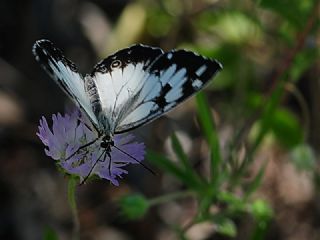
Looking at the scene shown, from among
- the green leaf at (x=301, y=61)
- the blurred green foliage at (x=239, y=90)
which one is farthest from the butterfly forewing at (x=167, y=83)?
the green leaf at (x=301, y=61)

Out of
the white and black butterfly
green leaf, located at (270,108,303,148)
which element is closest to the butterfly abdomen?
the white and black butterfly

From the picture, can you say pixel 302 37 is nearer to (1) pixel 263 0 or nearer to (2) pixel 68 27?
(1) pixel 263 0

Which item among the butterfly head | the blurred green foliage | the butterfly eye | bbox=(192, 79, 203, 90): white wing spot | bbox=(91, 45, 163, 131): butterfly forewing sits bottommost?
the blurred green foliage

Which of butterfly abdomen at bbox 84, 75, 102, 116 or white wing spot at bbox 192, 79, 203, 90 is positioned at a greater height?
butterfly abdomen at bbox 84, 75, 102, 116

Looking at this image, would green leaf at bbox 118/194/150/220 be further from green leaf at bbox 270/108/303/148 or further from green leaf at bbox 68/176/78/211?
green leaf at bbox 270/108/303/148

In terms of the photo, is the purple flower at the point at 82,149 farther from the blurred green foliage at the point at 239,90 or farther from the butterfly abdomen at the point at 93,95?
the blurred green foliage at the point at 239,90

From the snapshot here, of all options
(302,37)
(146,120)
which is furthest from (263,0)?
(146,120)

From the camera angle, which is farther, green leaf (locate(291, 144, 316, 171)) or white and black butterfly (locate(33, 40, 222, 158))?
green leaf (locate(291, 144, 316, 171))

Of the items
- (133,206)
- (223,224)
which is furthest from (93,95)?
(223,224)
